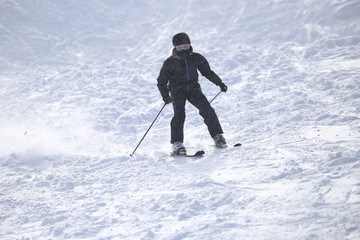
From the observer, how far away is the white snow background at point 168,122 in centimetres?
360

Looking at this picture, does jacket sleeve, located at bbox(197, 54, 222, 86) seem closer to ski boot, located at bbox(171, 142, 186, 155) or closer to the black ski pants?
the black ski pants

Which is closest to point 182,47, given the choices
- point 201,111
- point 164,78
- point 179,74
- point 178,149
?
point 179,74

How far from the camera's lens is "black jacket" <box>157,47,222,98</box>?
5.42 m

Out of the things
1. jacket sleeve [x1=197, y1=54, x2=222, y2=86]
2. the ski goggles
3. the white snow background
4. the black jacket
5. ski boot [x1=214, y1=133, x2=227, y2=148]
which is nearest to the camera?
the white snow background

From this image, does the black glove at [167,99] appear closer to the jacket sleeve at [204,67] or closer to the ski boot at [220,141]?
the jacket sleeve at [204,67]

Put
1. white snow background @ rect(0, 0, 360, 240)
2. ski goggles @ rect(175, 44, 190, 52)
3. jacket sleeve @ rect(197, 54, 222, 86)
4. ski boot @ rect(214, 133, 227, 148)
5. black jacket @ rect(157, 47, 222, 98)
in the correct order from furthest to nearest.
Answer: jacket sleeve @ rect(197, 54, 222, 86) → ski boot @ rect(214, 133, 227, 148) → black jacket @ rect(157, 47, 222, 98) → ski goggles @ rect(175, 44, 190, 52) → white snow background @ rect(0, 0, 360, 240)

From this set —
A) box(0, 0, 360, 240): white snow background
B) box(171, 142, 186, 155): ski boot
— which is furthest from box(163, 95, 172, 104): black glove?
box(0, 0, 360, 240): white snow background

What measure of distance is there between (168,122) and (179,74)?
2.75m

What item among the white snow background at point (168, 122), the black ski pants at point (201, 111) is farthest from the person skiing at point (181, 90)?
the white snow background at point (168, 122)

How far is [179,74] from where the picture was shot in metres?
5.45

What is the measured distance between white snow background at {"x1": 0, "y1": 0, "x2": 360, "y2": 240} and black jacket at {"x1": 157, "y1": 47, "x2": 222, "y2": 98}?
1.01 metres

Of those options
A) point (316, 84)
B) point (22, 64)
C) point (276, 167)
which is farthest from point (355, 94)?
point (22, 64)

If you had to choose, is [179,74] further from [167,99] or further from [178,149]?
[178,149]

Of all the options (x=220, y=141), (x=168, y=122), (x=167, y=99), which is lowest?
(x=220, y=141)
